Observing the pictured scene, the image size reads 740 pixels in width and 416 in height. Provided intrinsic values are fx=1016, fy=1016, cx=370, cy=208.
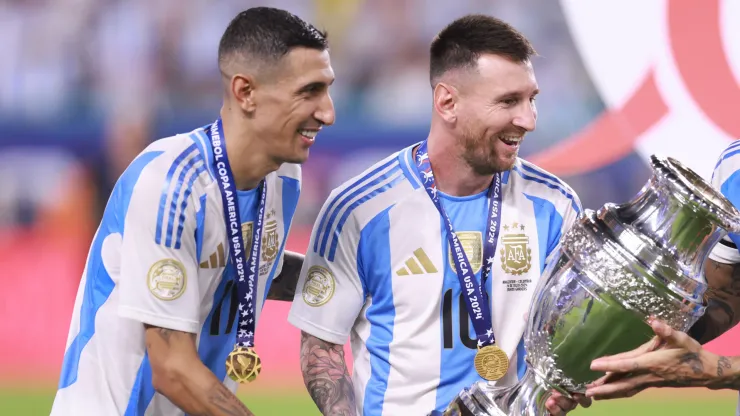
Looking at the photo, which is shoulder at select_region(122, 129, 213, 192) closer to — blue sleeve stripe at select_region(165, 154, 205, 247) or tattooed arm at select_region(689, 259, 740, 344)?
blue sleeve stripe at select_region(165, 154, 205, 247)

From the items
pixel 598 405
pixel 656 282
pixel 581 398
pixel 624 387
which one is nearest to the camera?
pixel 656 282

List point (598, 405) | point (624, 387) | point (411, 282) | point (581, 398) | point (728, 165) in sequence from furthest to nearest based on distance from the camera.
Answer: point (598, 405)
point (411, 282)
point (728, 165)
point (581, 398)
point (624, 387)

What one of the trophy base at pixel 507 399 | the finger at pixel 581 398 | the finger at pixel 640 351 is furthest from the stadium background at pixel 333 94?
the finger at pixel 640 351

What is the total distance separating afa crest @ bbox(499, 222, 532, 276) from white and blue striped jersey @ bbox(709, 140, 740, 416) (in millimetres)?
496

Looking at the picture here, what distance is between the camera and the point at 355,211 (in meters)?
2.90

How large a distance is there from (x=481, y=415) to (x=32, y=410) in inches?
129

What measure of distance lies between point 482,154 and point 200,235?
2.70 ft

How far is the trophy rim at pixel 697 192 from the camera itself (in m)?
2.12

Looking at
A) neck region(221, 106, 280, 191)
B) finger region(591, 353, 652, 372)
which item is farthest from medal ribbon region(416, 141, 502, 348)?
finger region(591, 353, 652, 372)

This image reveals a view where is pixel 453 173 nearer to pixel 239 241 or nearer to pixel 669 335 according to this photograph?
pixel 239 241

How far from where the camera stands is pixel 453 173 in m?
2.92

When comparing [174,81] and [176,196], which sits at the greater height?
[174,81]

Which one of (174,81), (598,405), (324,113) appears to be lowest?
(598,405)

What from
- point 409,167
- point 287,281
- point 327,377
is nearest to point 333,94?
point 287,281
